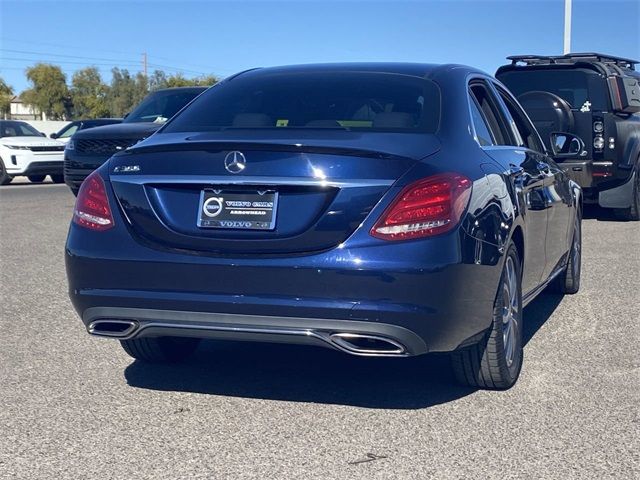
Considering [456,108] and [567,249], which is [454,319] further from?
[567,249]

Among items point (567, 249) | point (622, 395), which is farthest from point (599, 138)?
point (622, 395)

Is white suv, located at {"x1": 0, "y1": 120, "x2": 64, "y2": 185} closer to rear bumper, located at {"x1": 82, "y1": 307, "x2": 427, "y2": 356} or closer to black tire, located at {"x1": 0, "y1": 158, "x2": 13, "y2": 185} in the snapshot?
black tire, located at {"x1": 0, "y1": 158, "x2": 13, "y2": 185}

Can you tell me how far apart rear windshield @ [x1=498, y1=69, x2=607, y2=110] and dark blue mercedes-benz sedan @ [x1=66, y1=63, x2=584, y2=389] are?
8.53 meters

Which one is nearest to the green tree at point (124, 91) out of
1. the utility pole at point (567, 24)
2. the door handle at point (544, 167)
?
the utility pole at point (567, 24)

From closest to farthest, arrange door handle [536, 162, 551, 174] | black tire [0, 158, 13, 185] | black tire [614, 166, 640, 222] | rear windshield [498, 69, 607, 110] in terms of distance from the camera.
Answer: door handle [536, 162, 551, 174] → rear windshield [498, 69, 607, 110] → black tire [614, 166, 640, 222] → black tire [0, 158, 13, 185]

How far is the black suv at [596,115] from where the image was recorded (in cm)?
1278

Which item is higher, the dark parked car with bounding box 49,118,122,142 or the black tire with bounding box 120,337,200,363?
the black tire with bounding box 120,337,200,363

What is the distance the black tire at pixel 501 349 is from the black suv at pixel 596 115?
7.42m

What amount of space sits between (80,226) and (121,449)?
109 cm

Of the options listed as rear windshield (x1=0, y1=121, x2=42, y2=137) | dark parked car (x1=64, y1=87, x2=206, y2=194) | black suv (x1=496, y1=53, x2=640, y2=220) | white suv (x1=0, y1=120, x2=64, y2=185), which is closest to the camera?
black suv (x1=496, y1=53, x2=640, y2=220)

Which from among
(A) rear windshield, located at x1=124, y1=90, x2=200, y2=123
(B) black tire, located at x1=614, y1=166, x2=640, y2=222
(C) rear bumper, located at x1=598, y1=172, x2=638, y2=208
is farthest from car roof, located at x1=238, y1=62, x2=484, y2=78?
(A) rear windshield, located at x1=124, y1=90, x2=200, y2=123

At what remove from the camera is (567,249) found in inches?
274

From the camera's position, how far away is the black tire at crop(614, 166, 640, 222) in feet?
43.7

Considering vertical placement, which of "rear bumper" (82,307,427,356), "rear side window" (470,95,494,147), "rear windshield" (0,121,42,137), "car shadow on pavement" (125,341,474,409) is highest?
"rear side window" (470,95,494,147)
